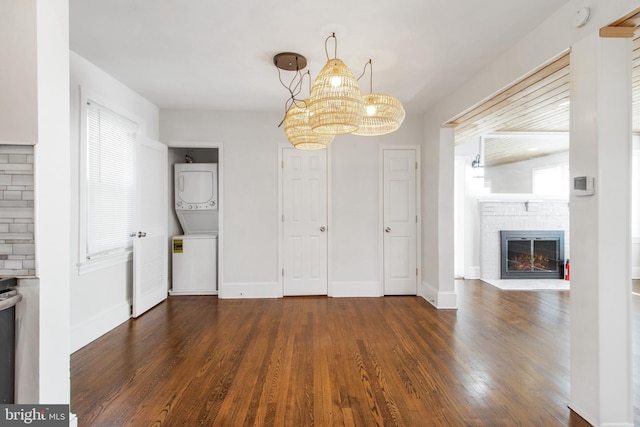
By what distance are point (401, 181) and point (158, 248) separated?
345 cm

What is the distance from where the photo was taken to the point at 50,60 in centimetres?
132

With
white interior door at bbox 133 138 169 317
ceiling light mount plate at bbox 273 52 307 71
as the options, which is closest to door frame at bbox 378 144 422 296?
ceiling light mount plate at bbox 273 52 307 71

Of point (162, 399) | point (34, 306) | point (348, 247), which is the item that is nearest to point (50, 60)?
point (34, 306)

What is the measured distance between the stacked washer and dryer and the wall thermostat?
13.2ft

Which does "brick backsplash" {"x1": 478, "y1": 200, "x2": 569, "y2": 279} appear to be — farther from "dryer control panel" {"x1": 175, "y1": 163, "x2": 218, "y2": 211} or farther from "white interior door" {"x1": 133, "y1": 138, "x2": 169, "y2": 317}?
"white interior door" {"x1": 133, "y1": 138, "x2": 169, "y2": 317}

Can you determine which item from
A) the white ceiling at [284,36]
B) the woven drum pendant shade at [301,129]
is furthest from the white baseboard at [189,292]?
the woven drum pendant shade at [301,129]

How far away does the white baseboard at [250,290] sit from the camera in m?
4.07

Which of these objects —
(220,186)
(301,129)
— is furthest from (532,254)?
(220,186)

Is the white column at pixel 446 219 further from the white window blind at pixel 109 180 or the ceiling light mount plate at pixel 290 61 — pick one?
the white window blind at pixel 109 180

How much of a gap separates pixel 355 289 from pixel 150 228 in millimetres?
2837

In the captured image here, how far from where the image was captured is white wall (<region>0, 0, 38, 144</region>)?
1229mm

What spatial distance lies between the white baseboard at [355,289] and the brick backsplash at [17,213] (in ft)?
11.0

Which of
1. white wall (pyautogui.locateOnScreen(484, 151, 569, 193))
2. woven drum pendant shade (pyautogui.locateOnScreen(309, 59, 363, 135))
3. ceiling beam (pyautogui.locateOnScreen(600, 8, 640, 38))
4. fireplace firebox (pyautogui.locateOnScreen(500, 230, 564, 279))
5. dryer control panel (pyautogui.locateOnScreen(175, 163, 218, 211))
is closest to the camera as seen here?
ceiling beam (pyautogui.locateOnScreen(600, 8, 640, 38))

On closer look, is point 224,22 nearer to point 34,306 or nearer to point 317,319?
point 34,306
